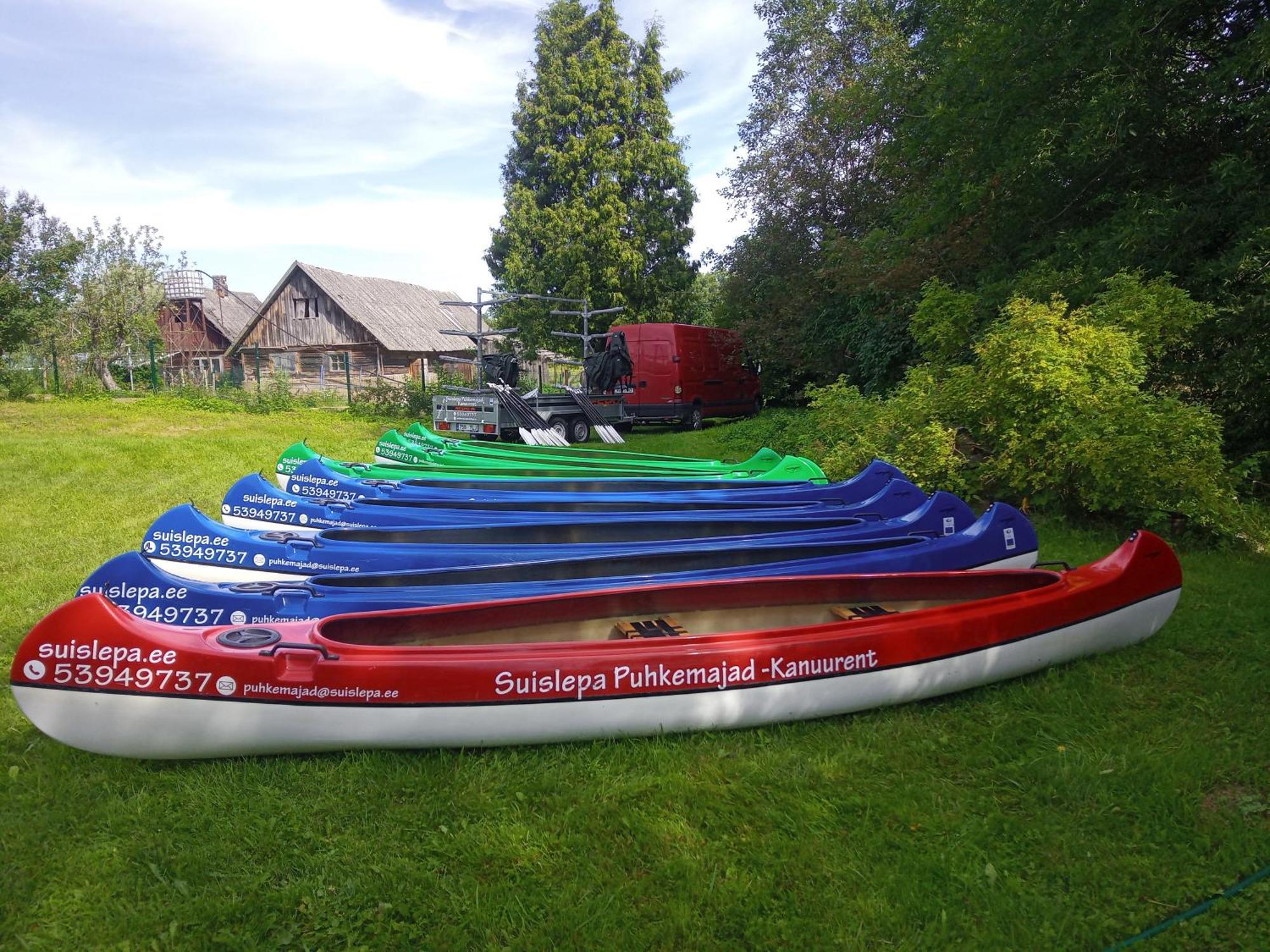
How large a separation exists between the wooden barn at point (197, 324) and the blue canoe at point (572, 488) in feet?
95.0

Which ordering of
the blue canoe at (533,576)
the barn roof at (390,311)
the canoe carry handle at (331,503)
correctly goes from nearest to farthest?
1. the blue canoe at (533,576)
2. the canoe carry handle at (331,503)
3. the barn roof at (390,311)

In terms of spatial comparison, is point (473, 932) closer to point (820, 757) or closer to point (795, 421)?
point (820, 757)

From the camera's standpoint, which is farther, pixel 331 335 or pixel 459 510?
pixel 331 335

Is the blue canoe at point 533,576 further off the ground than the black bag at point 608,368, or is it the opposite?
the black bag at point 608,368

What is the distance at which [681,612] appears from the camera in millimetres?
4117

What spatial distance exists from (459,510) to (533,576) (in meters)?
2.07

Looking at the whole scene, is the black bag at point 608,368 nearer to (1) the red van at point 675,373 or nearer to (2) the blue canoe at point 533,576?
(1) the red van at point 675,373

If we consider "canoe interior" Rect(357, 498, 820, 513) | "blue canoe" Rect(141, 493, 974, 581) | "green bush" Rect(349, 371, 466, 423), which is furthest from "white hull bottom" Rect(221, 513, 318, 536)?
"green bush" Rect(349, 371, 466, 423)

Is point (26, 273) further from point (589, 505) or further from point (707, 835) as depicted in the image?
point (707, 835)

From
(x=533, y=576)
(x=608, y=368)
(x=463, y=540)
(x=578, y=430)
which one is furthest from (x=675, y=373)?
(x=533, y=576)

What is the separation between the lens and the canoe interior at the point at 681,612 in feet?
11.6

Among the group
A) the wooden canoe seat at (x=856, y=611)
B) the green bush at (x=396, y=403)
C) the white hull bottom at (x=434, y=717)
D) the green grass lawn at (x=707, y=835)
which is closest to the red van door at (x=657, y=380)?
the green bush at (x=396, y=403)

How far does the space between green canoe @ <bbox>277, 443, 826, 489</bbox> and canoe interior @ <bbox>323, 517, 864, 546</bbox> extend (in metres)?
1.84

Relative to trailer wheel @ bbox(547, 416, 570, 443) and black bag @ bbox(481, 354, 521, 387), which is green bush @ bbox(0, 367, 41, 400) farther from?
trailer wheel @ bbox(547, 416, 570, 443)
